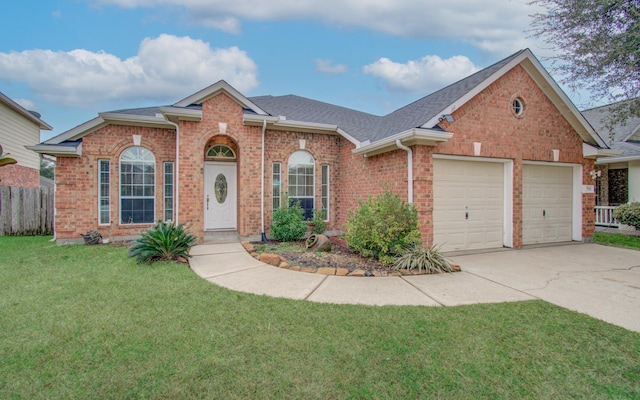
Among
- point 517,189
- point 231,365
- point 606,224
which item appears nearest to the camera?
point 231,365

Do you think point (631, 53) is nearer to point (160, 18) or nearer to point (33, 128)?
point (160, 18)

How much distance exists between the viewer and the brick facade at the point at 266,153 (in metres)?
7.98

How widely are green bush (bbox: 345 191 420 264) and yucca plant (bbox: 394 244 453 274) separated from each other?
0.27 metres

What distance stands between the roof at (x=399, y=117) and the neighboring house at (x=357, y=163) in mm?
39

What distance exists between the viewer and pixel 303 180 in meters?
10.5

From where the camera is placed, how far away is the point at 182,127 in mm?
8594

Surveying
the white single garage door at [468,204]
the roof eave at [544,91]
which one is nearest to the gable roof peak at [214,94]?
the roof eave at [544,91]

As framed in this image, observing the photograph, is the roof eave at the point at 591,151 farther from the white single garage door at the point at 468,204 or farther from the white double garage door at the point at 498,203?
the white single garage door at the point at 468,204

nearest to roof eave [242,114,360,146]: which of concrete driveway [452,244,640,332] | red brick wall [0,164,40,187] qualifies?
concrete driveway [452,244,640,332]

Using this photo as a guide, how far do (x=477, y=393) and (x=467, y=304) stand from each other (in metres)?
2.04

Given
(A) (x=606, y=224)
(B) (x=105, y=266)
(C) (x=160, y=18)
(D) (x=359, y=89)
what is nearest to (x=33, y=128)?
(C) (x=160, y=18)

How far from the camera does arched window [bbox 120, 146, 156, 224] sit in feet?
30.7

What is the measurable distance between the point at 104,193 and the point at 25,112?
10.8 meters

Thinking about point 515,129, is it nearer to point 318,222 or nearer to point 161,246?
point 318,222
